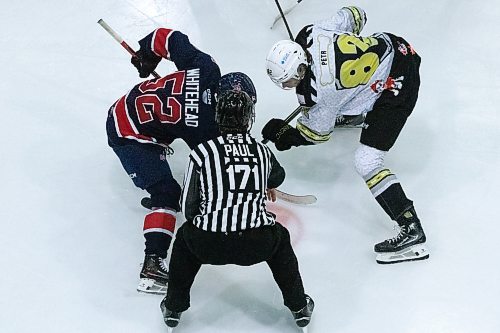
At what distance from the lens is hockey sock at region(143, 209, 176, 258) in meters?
2.90

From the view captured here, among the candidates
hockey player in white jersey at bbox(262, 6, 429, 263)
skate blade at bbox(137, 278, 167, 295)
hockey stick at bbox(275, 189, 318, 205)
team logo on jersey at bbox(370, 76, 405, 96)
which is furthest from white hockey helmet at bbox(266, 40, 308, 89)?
skate blade at bbox(137, 278, 167, 295)

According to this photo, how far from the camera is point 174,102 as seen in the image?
115 inches

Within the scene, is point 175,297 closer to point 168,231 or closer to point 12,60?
point 168,231

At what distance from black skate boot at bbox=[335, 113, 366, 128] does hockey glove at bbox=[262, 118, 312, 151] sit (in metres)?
0.35

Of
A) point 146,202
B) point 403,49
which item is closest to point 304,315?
point 146,202

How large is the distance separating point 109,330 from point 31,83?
1.41 metres

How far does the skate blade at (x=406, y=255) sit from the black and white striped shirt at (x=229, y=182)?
2.01 feet

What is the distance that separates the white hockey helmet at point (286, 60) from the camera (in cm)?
283

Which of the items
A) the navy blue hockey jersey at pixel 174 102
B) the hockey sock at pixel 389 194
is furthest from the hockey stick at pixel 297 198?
the navy blue hockey jersey at pixel 174 102

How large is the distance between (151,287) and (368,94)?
40.5 inches

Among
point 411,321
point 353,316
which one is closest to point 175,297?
point 353,316

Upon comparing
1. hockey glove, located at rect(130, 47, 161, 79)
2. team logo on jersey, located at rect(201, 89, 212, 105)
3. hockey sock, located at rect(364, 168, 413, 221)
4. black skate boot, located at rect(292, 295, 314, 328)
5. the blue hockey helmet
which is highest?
the blue hockey helmet

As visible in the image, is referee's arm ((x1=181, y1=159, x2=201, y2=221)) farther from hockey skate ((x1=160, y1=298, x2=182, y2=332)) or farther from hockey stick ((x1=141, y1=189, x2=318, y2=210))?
hockey stick ((x1=141, y1=189, x2=318, y2=210))

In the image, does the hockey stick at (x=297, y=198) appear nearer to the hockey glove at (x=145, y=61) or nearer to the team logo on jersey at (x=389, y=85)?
the team logo on jersey at (x=389, y=85)
